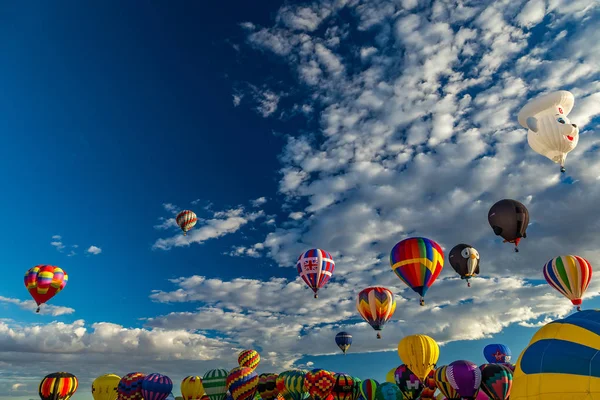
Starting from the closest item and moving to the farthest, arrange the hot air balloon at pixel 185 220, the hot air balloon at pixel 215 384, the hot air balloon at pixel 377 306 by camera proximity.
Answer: the hot air balloon at pixel 377 306
the hot air balloon at pixel 215 384
the hot air balloon at pixel 185 220

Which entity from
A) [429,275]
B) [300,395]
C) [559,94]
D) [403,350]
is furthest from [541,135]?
[300,395]

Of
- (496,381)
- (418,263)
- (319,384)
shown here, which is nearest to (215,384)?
(319,384)

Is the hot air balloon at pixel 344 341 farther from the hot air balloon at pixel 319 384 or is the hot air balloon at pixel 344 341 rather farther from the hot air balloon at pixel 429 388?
the hot air balloon at pixel 319 384

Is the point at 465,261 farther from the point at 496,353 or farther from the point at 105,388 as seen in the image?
the point at 105,388

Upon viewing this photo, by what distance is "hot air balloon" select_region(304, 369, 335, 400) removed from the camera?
117 ft

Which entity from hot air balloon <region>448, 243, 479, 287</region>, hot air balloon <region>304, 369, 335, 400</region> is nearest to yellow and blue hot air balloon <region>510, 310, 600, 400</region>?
hot air balloon <region>448, 243, 479, 287</region>

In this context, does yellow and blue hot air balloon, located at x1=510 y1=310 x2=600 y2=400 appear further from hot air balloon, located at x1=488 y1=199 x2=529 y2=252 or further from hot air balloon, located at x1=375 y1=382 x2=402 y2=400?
hot air balloon, located at x1=375 y1=382 x2=402 y2=400

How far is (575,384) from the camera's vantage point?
7312 millimetres

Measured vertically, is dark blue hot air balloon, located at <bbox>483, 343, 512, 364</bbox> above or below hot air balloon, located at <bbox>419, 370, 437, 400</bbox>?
above

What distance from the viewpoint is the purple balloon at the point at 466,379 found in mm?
30016

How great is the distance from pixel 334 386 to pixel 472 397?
39.6 feet

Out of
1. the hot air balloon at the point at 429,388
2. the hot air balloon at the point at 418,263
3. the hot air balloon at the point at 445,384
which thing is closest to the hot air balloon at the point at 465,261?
the hot air balloon at the point at 418,263

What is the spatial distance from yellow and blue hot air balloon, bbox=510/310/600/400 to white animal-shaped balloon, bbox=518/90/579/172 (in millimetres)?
18645

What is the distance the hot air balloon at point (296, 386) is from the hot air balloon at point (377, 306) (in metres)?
10.0
